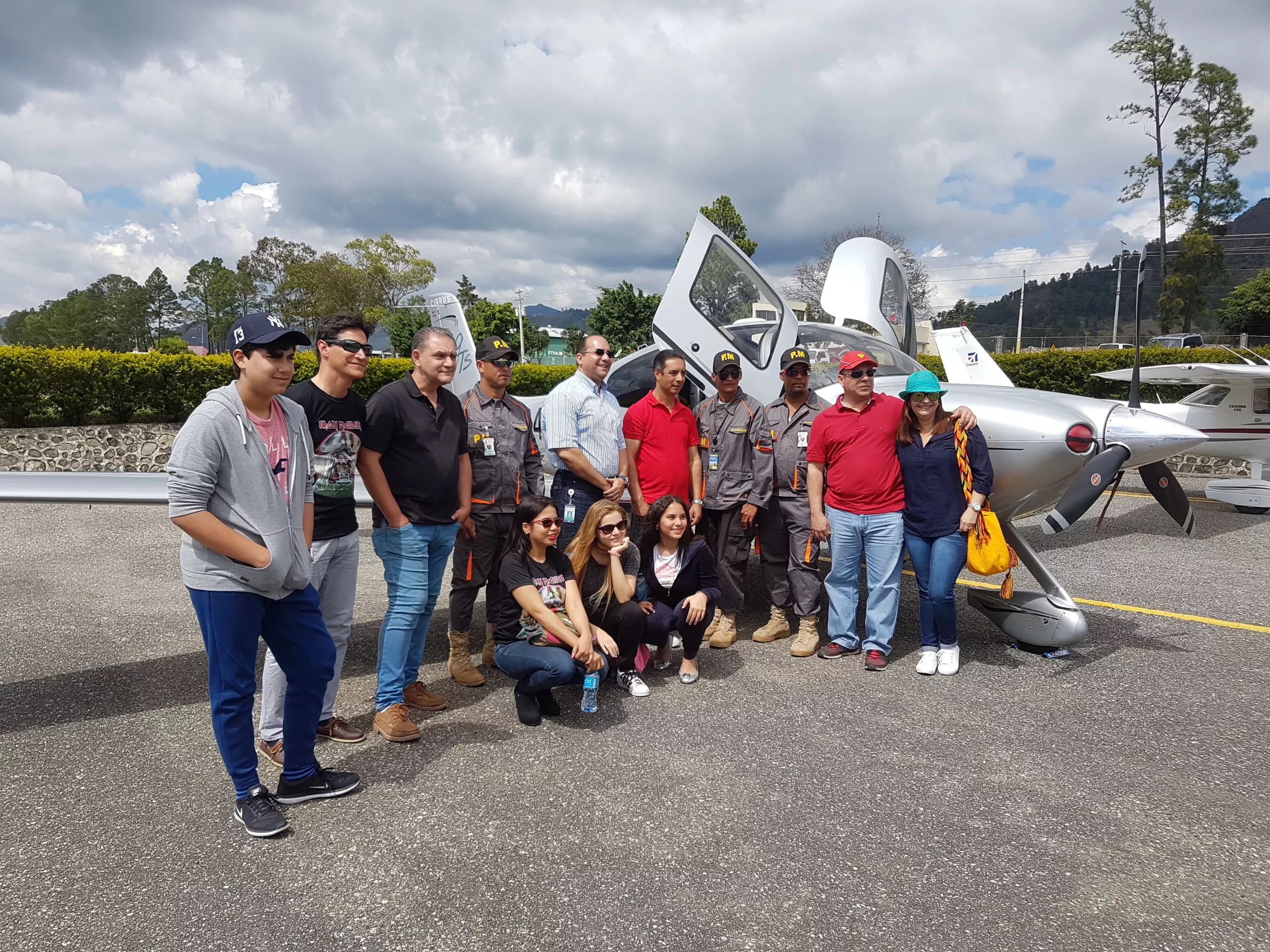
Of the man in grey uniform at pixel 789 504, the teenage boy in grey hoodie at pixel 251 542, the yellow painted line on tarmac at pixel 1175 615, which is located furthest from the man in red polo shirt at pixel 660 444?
the yellow painted line on tarmac at pixel 1175 615

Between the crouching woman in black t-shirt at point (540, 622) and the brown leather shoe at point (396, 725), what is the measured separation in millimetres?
505

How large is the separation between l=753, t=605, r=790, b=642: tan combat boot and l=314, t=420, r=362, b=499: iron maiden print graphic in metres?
2.89

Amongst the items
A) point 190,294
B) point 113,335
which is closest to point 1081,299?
point 190,294

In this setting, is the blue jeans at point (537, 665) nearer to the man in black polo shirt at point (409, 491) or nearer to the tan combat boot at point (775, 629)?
the man in black polo shirt at point (409, 491)

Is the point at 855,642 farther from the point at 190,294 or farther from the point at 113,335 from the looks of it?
the point at 113,335

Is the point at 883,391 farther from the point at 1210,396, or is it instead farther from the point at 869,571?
the point at 1210,396

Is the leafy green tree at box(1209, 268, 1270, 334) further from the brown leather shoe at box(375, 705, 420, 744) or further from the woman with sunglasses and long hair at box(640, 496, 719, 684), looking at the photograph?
the brown leather shoe at box(375, 705, 420, 744)

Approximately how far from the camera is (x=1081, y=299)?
518 ft

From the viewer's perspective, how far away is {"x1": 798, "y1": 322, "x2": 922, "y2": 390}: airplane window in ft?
18.3

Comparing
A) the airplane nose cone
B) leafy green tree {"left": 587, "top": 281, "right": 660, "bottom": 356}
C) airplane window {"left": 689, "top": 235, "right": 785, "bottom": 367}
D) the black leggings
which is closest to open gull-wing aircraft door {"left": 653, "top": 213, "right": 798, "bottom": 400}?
airplane window {"left": 689, "top": 235, "right": 785, "bottom": 367}

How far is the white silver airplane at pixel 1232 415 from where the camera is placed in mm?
9492

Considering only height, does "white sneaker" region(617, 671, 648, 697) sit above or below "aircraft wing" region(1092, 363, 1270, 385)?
below

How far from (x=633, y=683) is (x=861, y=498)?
1.74 metres

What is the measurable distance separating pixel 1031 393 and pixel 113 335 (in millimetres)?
110268
